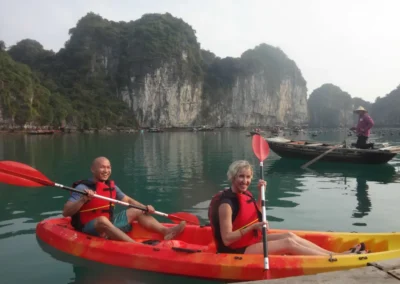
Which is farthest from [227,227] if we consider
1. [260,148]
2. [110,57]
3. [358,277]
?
[110,57]

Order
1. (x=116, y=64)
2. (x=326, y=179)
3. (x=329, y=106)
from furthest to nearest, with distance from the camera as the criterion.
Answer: (x=329, y=106) < (x=116, y=64) < (x=326, y=179)

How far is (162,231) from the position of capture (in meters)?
5.77

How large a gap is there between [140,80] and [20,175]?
275 ft

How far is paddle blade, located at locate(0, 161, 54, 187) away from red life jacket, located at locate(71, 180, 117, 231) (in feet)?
2.12

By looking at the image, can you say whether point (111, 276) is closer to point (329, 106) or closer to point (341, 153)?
point (341, 153)

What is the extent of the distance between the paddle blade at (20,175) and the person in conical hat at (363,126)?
12.1 metres

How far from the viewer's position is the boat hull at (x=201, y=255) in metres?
4.29

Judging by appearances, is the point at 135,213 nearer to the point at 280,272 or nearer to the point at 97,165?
the point at 97,165

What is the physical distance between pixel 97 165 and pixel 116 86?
86.6m

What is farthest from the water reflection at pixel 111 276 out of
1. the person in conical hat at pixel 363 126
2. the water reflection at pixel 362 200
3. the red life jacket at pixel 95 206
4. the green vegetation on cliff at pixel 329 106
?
the green vegetation on cliff at pixel 329 106

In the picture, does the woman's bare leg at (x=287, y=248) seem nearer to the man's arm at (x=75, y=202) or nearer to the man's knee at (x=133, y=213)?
the man's knee at (x=133, y=213)

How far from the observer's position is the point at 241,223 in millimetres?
4266

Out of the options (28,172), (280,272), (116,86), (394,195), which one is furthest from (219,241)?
(116,86)

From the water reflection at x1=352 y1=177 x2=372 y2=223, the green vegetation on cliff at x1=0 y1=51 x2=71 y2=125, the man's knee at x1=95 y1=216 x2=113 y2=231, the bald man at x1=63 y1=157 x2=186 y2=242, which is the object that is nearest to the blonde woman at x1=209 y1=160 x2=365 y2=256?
the bald man at x1=63 y1=157 x2=186 y2=242
